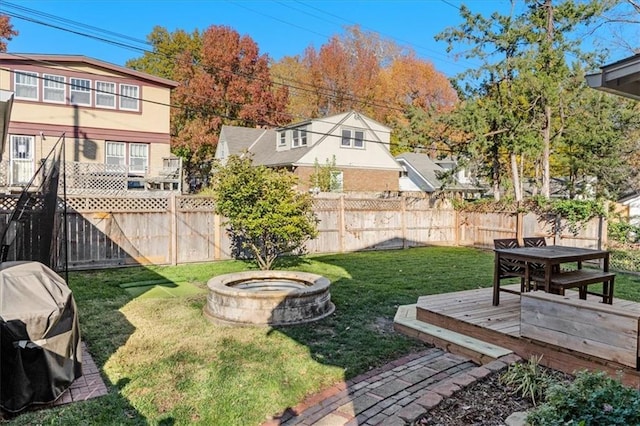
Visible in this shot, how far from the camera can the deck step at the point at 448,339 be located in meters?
4.34

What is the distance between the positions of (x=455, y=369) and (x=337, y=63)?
106 feet

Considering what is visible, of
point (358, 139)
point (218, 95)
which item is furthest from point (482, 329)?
point (218, 95)

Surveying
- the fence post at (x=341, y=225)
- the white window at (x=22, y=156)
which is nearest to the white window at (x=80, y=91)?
the white window at (x=22, y=156)

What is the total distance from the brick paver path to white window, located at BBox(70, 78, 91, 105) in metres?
17.6

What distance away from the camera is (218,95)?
30.6m

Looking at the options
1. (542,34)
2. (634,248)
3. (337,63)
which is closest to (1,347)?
(634,248)

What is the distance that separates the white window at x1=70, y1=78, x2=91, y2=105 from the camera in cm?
1726

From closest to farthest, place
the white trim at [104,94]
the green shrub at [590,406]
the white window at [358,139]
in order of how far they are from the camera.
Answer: the green shrub at [590,406] < the white trim at [104,94] < the white window at [358,139]

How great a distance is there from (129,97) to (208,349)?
1644 cm

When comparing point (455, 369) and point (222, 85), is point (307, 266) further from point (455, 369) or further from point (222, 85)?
point (222, 85)

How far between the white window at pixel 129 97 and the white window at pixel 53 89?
2120mm

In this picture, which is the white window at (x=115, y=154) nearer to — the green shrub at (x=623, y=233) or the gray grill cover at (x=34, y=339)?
the gray grill cover at (x=34, y=339)

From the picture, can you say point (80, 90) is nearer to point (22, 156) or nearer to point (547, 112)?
point (22, 156)

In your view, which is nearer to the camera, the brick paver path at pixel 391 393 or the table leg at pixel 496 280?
the brick paver path at pixel 391 393
